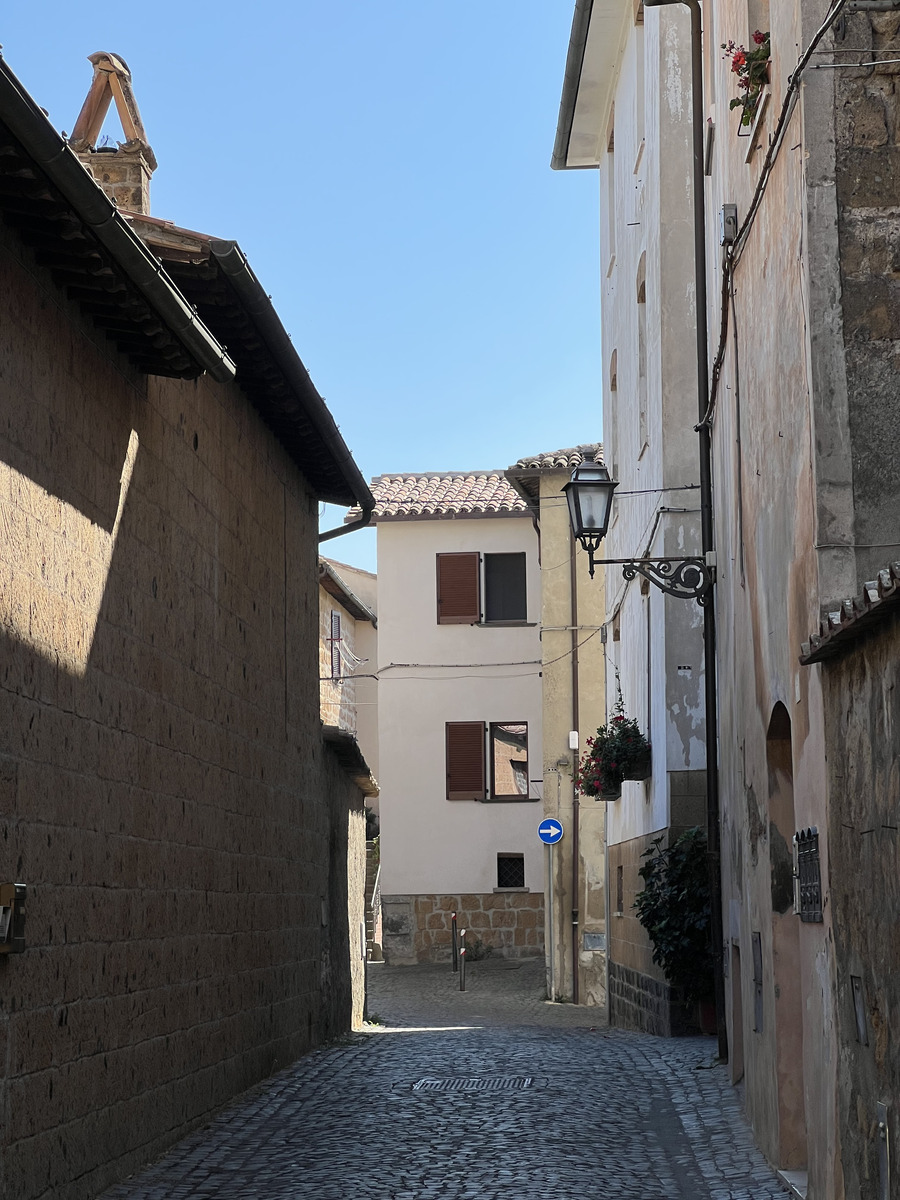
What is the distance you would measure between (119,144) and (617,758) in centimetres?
764

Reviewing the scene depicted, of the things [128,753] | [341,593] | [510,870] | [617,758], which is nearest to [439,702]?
[510,870]

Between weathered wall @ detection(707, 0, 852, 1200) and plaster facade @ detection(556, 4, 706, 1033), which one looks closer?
weathered wall @ detection(707, 0, 852, 1200)

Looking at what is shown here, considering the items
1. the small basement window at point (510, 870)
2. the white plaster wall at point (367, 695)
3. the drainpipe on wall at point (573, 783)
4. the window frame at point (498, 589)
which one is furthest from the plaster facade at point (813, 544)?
the white plaster wall at point (367, 695)

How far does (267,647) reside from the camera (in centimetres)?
1247

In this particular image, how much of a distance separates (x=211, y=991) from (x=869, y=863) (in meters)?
5.93

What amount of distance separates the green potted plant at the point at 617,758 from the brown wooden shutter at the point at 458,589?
15378mm

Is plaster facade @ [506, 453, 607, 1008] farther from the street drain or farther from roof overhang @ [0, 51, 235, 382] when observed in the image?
roof overhang @ [0, 51, 235, 382]

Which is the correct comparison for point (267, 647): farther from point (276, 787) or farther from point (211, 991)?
point (211, 991)

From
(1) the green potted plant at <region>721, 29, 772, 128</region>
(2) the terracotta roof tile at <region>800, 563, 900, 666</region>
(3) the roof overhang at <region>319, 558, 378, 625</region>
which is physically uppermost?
(3) the roof overhang at <region>319, 558, 378, 625</region>

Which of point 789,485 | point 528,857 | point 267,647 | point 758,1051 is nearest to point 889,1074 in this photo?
point 789,485

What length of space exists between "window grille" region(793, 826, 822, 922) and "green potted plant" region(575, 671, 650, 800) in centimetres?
909

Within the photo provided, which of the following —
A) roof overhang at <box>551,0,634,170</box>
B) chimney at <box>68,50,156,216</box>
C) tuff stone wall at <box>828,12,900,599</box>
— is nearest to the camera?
tuff stone wall at <box>828,12,900,599</box>

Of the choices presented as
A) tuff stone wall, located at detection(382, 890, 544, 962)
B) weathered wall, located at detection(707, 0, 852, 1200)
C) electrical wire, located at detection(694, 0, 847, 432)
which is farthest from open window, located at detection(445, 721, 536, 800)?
electrical wire, located at detection(694, 0, 847, 432)

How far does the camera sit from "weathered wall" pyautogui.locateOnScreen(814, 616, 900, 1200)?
471cm
